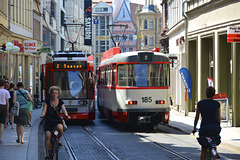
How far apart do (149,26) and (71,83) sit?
306 feet

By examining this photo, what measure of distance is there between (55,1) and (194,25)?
1546 inches

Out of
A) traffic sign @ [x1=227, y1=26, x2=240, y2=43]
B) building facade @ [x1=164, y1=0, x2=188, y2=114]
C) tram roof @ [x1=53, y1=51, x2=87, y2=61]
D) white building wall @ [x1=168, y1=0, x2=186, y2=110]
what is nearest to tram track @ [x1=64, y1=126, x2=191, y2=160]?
traffic sign @ [x1=227, y1=26, x2=240, y2=43]

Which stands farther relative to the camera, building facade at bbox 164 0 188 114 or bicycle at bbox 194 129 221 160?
building facade at bbox 164 0 188 114

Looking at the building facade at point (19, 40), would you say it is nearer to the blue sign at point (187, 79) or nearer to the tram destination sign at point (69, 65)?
the tram destination sign at point (69, 65)

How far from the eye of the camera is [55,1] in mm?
65125

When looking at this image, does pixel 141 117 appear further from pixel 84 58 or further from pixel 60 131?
pixel 60 131

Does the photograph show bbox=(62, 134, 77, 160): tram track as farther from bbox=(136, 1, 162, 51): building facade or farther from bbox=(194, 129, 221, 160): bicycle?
bbox=(136, 1, 162, 51): building facade

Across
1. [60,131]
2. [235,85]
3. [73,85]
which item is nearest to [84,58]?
[73,85]

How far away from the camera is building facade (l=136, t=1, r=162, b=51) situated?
373 ft

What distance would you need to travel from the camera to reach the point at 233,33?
1780cm

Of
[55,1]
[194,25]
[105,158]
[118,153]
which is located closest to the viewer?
[105,158]

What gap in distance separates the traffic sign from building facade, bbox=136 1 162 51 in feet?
310

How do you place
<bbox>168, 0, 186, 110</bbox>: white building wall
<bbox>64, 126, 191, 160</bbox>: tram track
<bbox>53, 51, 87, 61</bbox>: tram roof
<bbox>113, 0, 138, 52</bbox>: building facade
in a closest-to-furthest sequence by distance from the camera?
<bbox>64, 126, 191, 160</bbox>: tram track
<bbox>53, 51, 87, 61</bbox>: tram roof
<bbox>168, 0, 186, 110</bbox>: white building wall
<bbox>113, 0, 138, 52</bbox>: building facade

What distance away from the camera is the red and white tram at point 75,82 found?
2261 cm
